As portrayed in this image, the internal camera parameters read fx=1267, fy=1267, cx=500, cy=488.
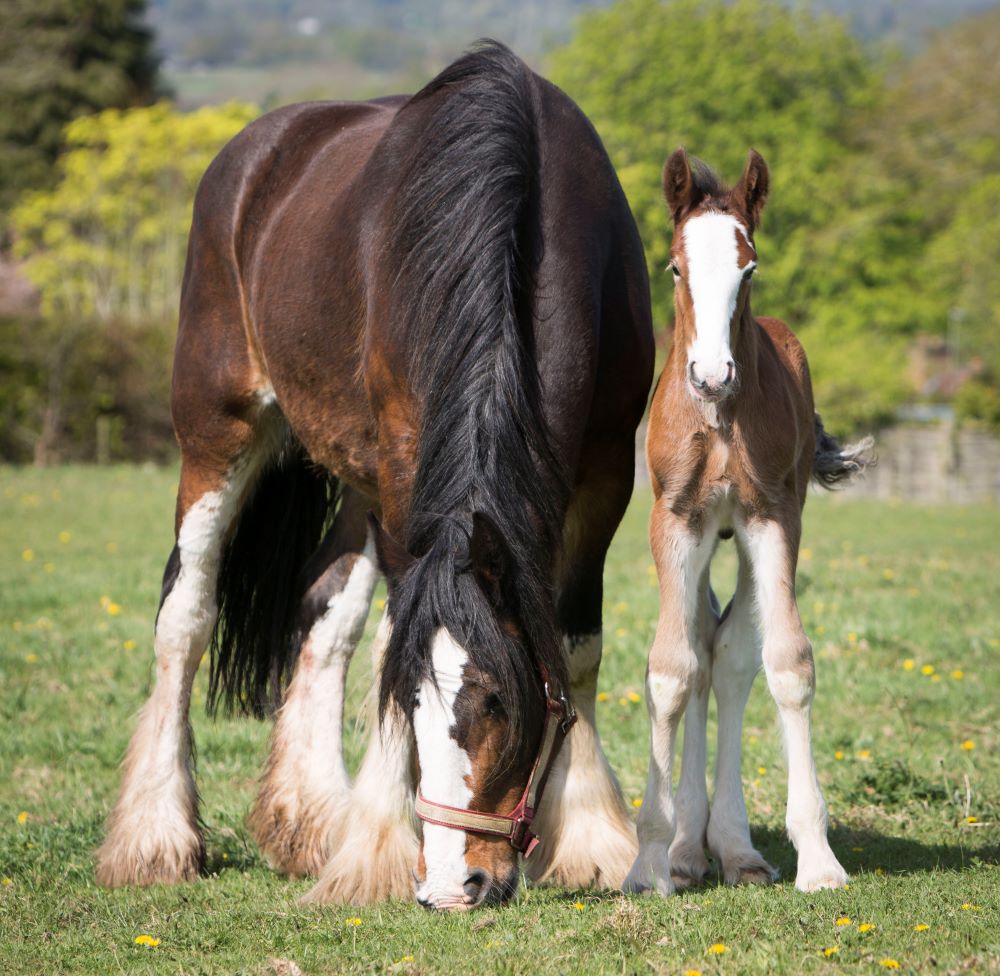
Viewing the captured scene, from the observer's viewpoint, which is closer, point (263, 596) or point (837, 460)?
point (837, 460)

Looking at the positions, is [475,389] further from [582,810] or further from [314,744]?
[314,744]

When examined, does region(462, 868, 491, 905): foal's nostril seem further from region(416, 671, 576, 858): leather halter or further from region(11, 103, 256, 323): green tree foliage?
region(11, 103, 256, 323): green tree foliage

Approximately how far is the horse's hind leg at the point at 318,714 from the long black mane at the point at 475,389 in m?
1.46

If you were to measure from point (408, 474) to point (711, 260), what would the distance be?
41.4 inches

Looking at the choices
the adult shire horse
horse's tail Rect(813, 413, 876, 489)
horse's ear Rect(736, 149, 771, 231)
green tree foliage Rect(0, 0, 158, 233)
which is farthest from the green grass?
green tree foliage Rect(0, 0, 158, 233)

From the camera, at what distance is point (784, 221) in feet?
110

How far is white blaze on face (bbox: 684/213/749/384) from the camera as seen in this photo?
10.2ft

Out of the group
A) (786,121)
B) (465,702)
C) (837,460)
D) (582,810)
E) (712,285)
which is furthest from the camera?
(786,121)

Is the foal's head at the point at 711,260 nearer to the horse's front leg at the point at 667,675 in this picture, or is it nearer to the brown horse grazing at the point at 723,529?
the brown horse grazing at the point at 723,529

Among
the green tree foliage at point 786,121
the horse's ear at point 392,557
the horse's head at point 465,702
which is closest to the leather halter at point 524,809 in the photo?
the horse's head at point 465,702

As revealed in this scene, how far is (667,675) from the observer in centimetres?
356

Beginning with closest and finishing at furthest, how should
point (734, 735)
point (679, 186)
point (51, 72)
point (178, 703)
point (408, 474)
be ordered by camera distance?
point (679, 186), point (408, 474), point (734, 735), point (178, 703), point (51, 72)

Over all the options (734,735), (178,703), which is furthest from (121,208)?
(734,735)

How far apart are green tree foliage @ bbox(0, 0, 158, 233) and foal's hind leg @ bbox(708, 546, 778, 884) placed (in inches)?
1496
